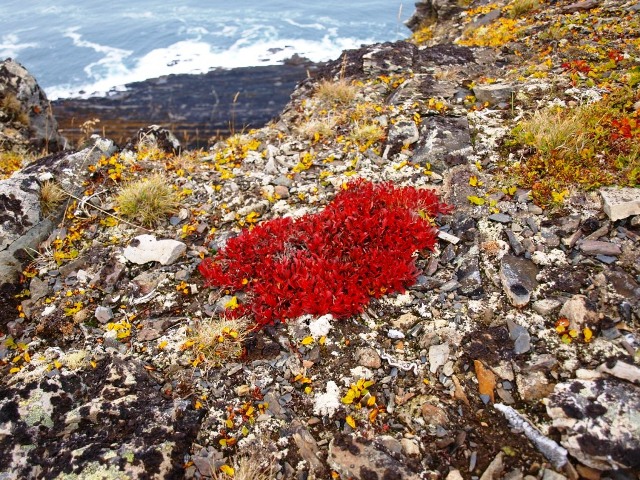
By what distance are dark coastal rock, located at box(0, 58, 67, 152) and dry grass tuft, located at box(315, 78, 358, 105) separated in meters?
8.47

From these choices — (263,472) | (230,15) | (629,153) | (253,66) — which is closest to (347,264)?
(263,472)

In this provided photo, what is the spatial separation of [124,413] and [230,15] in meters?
54.8

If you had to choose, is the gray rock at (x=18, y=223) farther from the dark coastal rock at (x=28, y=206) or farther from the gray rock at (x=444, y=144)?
the gray rock at (x=444, y=144)

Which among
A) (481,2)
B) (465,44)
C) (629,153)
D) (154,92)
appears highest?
(481,2)

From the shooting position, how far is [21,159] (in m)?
11.2

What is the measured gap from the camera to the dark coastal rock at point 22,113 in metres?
13.1

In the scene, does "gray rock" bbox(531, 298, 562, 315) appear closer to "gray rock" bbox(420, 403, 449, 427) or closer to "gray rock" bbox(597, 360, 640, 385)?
"gray rock" bbox(597, 360, 640, 385)

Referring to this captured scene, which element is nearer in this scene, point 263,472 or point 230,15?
point 263,472

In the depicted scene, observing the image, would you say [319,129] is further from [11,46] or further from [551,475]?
[11,46]

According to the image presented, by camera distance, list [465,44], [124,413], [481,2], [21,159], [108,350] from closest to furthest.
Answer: [124,413] → [108,350] → [21,159] → [465,44] → [481,2]

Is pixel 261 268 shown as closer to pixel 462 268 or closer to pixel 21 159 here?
pixel 462 268

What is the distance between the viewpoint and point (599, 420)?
370 centimetres

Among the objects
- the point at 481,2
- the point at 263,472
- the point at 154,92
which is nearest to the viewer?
the point at 263,472

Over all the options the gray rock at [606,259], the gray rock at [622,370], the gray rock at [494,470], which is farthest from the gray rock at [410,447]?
the gray rock at [606,259]
